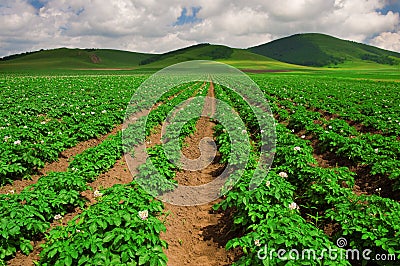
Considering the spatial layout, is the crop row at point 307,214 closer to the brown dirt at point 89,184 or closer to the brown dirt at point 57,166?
the brown dirt at point 89,184

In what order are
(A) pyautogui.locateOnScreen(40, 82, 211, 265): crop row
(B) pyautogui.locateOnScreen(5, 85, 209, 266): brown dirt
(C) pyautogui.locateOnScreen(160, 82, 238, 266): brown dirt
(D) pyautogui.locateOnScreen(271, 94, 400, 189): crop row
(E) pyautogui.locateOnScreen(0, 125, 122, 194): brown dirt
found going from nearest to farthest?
(A) pyautogui.locateOnScreen(40, 82, 211, 265): crop row → (B) pyautogui.locateOnScreen(5, 85, 209, 266): brown dirt → (C) pyautogui.locateOnScreen(160, 82, 238, 266): brown dirt → (E) pyautogui.locateOnScreen(0, 125, 122, 194): brown dirt → (D) pyautogui.locateOnScreen(271, 94, 400, 189): crop row

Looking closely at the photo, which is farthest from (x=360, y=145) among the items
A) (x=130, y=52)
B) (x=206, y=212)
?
(x=130, y=52)

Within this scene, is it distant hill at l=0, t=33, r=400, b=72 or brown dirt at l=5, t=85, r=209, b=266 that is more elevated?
distant hill at l=0, t=33, r=400, b=72

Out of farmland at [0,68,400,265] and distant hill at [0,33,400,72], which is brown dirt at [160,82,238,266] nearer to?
farmland at [0,68,400,265]

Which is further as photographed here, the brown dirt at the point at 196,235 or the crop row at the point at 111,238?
the brown dirt at the point at 196,235

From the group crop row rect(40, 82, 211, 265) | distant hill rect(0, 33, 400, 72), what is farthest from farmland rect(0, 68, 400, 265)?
distant hill rect(0, 33, 400, 72)

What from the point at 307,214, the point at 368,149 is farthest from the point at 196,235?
the point at 368,149

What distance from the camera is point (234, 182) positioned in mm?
6461

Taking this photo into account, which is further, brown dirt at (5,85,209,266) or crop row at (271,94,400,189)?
crop row at (271,94,400,189)

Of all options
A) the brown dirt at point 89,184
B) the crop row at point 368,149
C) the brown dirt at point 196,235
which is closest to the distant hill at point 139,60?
the crop row at point 368,149

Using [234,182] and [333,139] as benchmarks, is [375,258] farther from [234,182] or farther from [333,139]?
[333,139]

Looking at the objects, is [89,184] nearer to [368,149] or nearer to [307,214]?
[307,214]

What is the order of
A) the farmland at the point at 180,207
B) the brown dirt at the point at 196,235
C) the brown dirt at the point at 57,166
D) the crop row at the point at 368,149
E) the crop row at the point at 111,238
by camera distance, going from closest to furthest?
the crop row at the point at 111,238
the farmland at the point at 180,207
the brown dirt at the point at 196,235
the brown dirt at the point at 57,166
the crop row at the point at 368,149

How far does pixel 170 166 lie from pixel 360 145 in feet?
19.7
